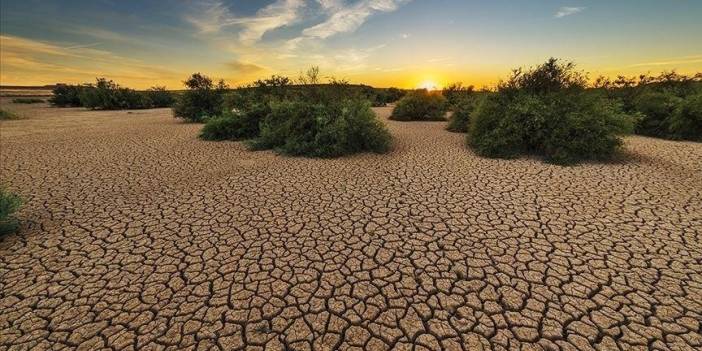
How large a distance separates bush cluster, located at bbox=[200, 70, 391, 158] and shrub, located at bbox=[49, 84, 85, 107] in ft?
96.4

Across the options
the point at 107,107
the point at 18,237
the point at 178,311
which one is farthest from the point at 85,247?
the point at 107,107

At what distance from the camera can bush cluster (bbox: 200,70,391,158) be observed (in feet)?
30.0

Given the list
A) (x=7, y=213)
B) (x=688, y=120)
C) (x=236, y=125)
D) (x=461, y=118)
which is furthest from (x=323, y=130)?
(x=688, y=120)

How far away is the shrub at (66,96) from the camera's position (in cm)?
3034

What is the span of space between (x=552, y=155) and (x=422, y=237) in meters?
6.16

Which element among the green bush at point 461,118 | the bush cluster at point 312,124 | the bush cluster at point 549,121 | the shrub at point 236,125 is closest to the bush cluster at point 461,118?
the green bush at point 461,118

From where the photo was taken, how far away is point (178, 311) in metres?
2.83

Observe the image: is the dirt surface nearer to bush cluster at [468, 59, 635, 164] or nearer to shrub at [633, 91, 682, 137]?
bush cluster at [468, 59, 635, 164]

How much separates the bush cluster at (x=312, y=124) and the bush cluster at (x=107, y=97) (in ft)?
72.7

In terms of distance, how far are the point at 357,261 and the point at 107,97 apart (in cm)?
3242

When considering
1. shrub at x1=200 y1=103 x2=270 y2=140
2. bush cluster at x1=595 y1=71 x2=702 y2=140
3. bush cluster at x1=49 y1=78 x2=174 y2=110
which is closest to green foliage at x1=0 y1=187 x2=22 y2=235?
shrub at x1=200 y1=103 x2=270 y2=140

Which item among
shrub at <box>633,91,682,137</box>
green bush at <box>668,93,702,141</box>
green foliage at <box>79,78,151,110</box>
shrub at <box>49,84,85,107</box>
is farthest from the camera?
shrub at <box>49,84,85,107</box>

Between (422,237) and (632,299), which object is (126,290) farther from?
(632,299)

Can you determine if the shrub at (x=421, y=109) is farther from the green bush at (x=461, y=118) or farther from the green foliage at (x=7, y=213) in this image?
the green foliage at (x=7, y=213)
